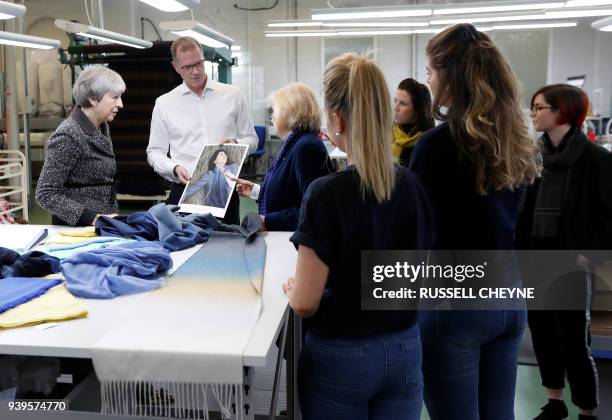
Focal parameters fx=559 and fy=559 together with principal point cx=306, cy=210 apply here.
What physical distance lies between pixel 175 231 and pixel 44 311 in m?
0.87

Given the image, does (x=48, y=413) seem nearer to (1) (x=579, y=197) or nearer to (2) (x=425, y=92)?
(1) (x=579, y=197)

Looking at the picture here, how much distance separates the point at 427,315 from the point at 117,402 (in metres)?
0.88

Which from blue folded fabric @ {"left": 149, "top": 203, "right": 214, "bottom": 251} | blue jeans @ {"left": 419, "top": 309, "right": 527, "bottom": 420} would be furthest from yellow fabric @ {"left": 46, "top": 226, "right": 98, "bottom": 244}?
blue jeans @ {"left": 419, "top": 309, "right": 527, "bottom": 420}

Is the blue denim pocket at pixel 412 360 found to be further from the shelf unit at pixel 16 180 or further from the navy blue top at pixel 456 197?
the shelf unit at pixel 16 180

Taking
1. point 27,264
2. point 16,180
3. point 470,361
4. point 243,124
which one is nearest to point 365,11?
point 243,124

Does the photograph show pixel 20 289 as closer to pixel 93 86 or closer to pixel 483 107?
pixel 93 86

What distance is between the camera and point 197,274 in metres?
1.96

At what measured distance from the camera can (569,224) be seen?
8.78 ft

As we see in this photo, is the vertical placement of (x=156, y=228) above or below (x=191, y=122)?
below

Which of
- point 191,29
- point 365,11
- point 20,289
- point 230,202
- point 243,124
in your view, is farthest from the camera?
point 365,11

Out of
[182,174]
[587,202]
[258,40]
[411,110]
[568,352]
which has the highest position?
[258,40]

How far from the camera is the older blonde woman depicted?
2.45m

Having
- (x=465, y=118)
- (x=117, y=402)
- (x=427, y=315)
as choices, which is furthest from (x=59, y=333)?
(x=465, y=118)

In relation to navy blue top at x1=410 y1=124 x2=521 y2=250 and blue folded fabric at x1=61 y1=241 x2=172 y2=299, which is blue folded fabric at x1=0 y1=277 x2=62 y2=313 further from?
navy blue top at x1=410 y1=124 x2=521 y2=250
